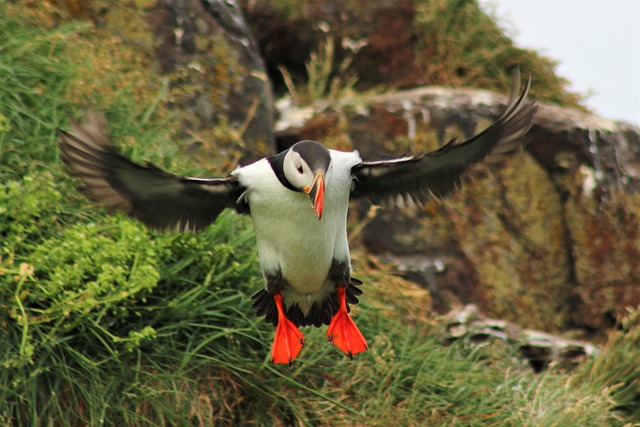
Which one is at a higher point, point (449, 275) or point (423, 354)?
point (423, 354)

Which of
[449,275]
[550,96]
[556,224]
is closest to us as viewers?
[449,275]

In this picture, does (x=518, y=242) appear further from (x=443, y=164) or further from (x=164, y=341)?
(x=164, y=341)

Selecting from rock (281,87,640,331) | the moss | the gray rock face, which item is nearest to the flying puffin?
the gray rock face

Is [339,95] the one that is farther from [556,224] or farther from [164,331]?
[164,331]

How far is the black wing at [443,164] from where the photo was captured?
2900mm

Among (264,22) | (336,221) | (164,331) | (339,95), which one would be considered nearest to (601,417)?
(336,221)

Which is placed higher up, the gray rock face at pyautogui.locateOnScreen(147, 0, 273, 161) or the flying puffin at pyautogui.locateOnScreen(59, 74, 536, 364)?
the flying puffin at pyautogui.locateOnScreen(59, 74, 536, 364)

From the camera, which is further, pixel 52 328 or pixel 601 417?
pixel 601 417

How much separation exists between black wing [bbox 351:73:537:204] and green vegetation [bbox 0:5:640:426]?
0.95 meters

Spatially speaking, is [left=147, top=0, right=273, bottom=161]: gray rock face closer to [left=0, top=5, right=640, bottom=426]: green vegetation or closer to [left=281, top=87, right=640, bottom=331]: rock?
[left=281, top=87, right=640, bottom=331]: rock

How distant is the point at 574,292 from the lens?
5.83 meters

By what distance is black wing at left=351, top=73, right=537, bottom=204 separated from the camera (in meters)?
2.90

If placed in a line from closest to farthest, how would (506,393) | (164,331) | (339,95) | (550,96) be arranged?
(164,331), (506,393), (339,95), (550,96)

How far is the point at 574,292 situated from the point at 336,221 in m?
3.40
